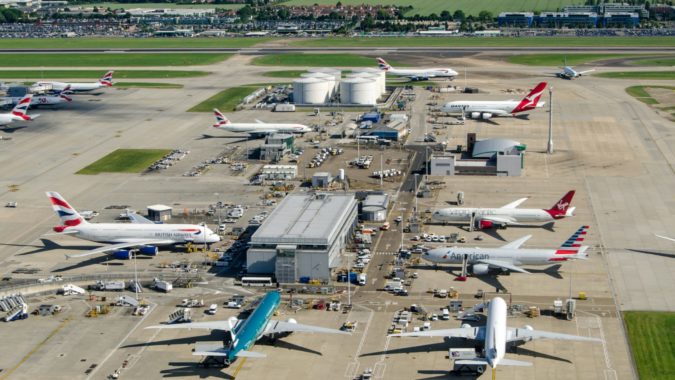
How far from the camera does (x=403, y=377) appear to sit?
327ft

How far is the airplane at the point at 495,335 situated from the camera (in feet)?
314

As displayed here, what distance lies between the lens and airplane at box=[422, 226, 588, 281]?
5010 inches

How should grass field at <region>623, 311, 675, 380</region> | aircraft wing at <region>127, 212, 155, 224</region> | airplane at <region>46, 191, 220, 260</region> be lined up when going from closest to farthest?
1. grass field at <region>623, 311, 675, 380</region>
2. airplane at <region>46, 191, 220, 260</region>
3. aircraft wing at <region>127, 212, 155, 224</region>

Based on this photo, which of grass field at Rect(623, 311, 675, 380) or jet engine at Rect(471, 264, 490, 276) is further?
jet engine at Rect(471, 264, 490, 276)

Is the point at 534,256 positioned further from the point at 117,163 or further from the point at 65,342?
the point at 117,163

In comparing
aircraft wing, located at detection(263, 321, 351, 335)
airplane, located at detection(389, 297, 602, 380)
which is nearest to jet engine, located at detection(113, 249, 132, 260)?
aircraft wing, located at detection(263, 321, 351, 335)

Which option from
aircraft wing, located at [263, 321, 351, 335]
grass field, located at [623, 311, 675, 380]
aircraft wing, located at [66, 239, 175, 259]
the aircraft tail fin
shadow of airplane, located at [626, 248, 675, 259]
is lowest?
grass field, located at [623, 311, 675, 380]

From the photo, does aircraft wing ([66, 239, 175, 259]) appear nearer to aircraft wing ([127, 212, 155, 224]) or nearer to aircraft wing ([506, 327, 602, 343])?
aircraft wing ([127, 212, 155, 224])

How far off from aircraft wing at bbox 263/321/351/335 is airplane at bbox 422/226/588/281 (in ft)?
90.9

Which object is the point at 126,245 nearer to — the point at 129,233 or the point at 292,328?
Result: the point at 129,233

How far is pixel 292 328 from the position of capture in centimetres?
10744

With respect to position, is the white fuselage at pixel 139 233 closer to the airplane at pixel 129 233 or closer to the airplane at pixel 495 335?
the airplane at pixel 129 233

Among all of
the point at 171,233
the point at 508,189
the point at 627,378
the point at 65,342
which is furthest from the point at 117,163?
the point at 627,378

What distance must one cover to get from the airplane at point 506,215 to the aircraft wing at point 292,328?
48.5m
